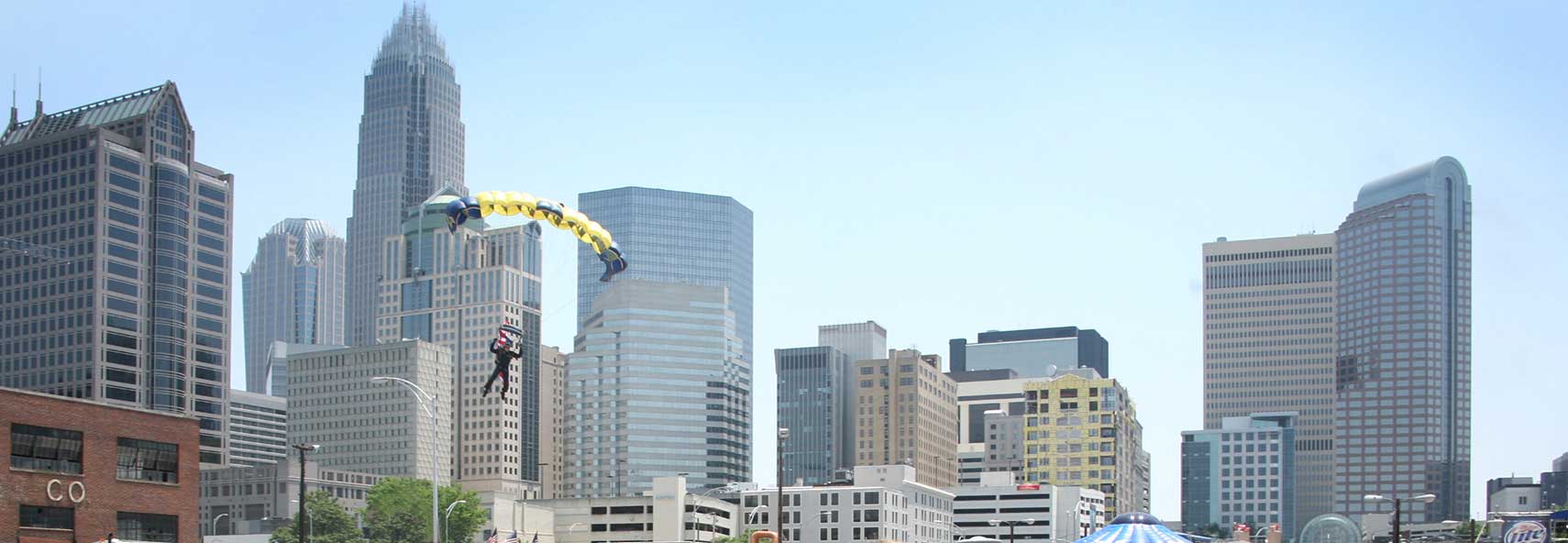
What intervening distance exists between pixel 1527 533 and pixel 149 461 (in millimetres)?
61314

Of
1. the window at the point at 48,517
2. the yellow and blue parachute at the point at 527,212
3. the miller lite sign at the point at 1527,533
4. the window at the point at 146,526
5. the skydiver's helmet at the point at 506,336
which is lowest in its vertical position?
the window at the point at 146,526

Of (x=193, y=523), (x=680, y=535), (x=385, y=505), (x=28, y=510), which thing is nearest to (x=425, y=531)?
(x=385, y=505)

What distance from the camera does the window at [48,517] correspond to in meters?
75.8

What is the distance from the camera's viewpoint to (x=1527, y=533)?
63594 mm

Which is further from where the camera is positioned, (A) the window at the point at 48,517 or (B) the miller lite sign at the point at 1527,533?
(A) the window at the point at 48,517

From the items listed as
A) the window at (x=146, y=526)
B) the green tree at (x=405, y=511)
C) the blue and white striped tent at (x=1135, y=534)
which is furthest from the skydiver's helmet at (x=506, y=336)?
the green tree at (x=405, y=511)

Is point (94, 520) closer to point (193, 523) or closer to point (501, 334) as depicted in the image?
point (193, 523)

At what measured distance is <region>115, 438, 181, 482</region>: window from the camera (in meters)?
82.2

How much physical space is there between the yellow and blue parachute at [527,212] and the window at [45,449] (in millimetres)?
20010

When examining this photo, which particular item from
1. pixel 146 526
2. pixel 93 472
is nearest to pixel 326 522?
pixel 146 526

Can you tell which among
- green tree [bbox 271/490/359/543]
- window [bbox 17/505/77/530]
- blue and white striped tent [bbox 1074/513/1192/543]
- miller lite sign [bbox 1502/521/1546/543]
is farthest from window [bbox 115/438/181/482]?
green tree [bbox 271/490/359/543]

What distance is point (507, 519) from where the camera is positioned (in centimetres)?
19750

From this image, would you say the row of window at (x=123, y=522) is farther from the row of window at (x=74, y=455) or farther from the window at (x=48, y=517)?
the row of window at (x=74, y=455)

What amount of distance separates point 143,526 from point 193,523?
4386 mm
